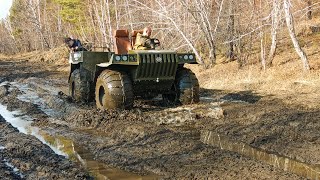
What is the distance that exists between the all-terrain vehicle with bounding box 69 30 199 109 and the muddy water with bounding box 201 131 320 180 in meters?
2.28

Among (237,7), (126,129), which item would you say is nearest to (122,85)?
(126,129)

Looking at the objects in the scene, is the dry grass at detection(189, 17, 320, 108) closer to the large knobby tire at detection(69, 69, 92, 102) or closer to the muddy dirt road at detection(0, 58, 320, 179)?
the muddy dirt road at detection(0, 58, 320, 179)

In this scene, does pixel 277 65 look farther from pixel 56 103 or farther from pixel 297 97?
pixel 56 103

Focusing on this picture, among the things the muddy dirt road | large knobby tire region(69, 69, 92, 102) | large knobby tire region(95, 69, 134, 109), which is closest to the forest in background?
large knobby tire region(69, 69, 92, 102)

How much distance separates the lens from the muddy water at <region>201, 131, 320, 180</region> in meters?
5.05

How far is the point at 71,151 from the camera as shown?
661 centimetres

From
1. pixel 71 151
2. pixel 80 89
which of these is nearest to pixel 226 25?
pixel 80 89

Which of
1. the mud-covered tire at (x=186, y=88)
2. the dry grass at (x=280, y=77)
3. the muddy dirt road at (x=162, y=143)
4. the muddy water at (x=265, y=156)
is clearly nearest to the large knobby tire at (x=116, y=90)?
the muddy dirt road at (x=162, y=143)

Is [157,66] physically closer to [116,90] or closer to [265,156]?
[116,90]

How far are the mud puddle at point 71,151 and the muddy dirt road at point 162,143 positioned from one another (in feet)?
0.04

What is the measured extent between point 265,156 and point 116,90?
13.2 feet

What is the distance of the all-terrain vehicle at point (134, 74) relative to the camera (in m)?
8.84

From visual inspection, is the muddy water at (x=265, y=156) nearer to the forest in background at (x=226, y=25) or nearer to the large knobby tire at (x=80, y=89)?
the large knobby tire at (x=80, y=89)

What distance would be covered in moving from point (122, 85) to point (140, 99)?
6.83 feet
